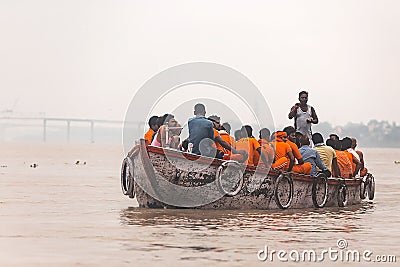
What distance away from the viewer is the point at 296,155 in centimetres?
1822

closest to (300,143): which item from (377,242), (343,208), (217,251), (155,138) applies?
(343,208)

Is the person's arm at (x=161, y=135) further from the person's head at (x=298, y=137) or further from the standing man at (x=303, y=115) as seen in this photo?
the standing man at (x=303, y=115)

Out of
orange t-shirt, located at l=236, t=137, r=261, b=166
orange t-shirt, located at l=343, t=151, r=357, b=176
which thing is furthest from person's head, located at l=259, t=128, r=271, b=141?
orange t-shirt, located at l=343, t=151, r=357, b=176

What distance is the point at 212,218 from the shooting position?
→ 16.3m

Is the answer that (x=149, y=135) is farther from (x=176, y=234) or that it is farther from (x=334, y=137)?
(x=176, y=234)

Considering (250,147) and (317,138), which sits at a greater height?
(317,138)

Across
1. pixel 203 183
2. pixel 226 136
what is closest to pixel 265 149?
pixel 226 136

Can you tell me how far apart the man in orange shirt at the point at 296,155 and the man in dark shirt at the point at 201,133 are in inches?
68.4

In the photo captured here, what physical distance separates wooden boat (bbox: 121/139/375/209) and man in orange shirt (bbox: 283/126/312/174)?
0.95 ft

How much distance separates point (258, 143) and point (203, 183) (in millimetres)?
1712

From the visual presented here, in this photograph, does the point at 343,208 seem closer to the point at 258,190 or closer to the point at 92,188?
the point at 258,190

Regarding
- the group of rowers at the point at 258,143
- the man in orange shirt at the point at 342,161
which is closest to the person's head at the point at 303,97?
the group of rowers at the point at 258,143

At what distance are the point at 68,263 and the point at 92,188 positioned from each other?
591 inches

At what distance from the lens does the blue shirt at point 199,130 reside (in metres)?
17.6
